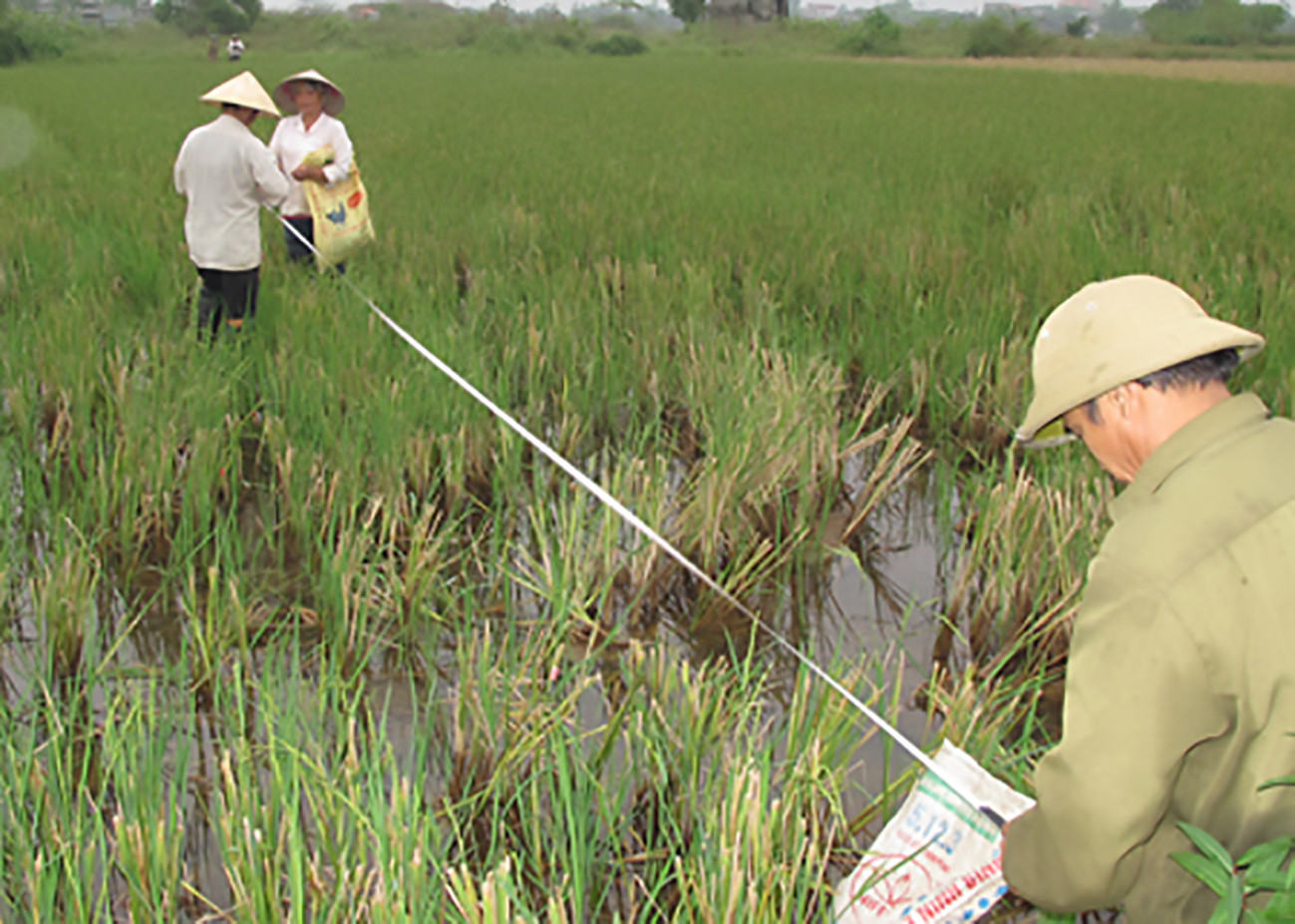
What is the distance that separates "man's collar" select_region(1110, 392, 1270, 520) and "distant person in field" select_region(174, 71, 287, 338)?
10.1 ft

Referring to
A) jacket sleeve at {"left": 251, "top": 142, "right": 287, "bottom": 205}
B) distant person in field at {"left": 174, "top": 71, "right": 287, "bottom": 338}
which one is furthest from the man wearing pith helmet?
jacket sleeve at {"left": 251, "top": 142, "right": 287, "bottom": 205}

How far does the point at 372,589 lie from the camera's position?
2.38 meters

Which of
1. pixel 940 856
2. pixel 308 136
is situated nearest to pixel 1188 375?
pixel 940 856

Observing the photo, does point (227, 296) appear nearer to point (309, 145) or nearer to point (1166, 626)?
point (309, 145)

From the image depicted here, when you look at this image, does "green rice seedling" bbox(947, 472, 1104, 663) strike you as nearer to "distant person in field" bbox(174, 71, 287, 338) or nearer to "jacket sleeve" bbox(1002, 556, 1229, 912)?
"jacket sleeve" bbox(1002, 556, 1229, 912)

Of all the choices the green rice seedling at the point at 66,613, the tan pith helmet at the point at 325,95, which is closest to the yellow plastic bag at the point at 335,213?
the tan pith helmet at the point at 325,95

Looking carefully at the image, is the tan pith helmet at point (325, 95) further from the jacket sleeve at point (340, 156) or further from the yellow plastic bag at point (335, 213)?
the yellow plastic bag at point (335, 213)

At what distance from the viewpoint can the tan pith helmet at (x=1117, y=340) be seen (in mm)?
1073

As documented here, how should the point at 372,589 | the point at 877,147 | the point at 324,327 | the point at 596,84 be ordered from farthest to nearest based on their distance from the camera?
the point at 596,84
the point at 877,147
the point at 324,327
the point at 372,589

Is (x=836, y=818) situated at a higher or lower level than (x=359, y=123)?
lower

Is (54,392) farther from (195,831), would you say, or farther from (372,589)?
(195,831)

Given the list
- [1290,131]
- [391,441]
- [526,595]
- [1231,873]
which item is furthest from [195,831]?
[1290,131]

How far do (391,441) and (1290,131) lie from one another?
27.6 ft

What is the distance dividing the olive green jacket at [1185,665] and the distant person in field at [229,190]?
3.10 metres
